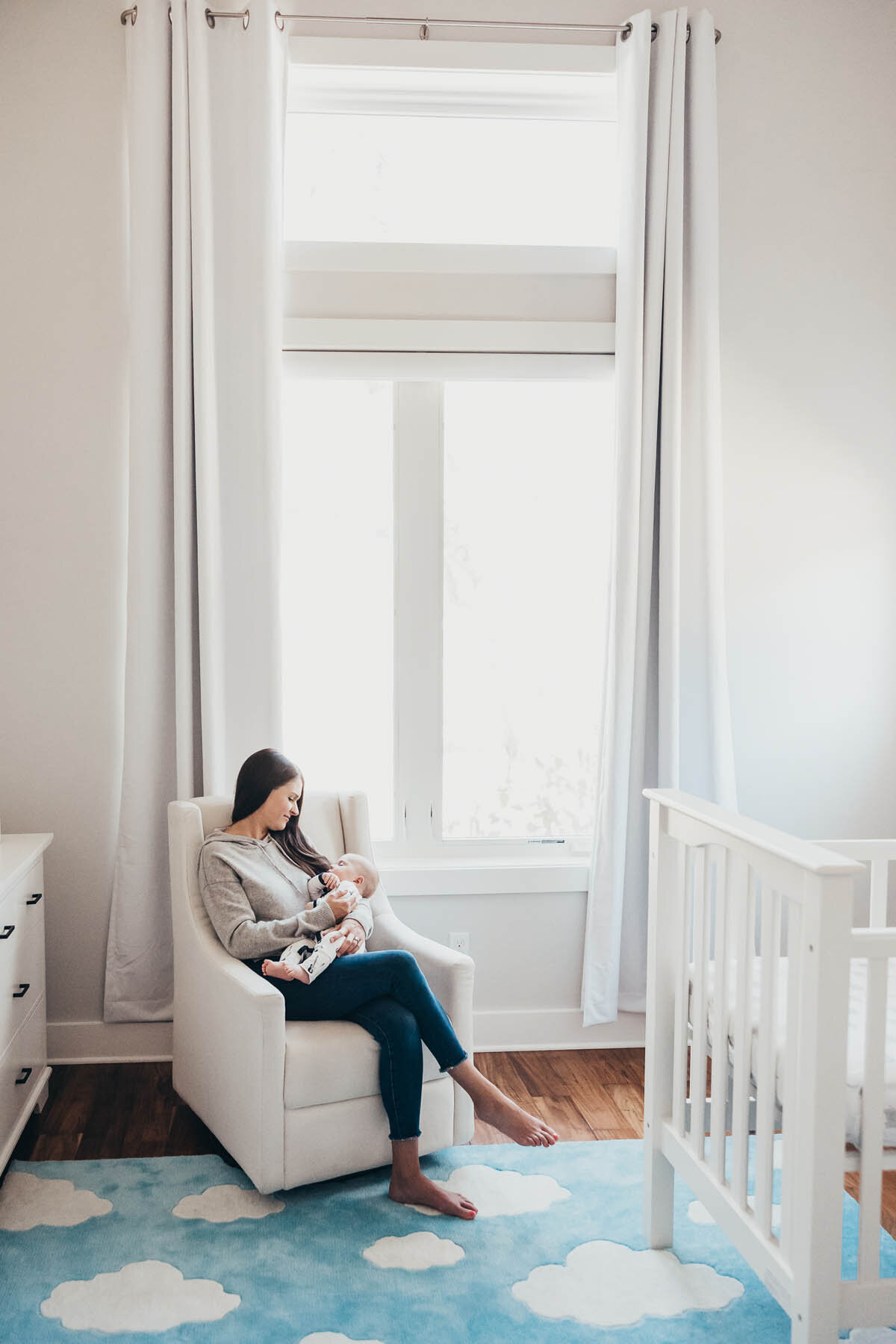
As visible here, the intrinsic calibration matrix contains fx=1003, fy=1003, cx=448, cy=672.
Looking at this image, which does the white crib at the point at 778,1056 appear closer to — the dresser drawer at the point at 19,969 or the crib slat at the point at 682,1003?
the crib slat at the point at 682,1003

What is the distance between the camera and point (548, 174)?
2.96 metres

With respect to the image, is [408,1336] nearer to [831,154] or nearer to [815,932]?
[815,932]

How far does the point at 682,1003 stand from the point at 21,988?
4.87ft

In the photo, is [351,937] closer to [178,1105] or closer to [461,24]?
[178,1105]

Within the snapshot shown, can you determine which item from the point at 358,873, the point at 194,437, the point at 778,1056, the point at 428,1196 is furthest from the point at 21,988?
the point at 778,1056

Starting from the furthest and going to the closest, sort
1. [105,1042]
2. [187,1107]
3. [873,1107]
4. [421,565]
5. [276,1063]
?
1. [421,565]
2. [105,1042]
3. [187,1107]
4. [276,1063]
5. [873,1107]

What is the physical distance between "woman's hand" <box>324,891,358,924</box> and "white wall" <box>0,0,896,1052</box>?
0.64 m

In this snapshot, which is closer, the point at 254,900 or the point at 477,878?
the point at 254,900

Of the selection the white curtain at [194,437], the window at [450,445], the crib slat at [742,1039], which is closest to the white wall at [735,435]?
the white curtain at [194,437]

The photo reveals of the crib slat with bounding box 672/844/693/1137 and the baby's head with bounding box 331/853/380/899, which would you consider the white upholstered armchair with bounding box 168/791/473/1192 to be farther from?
the crib slat with bounding box 672/844/693/1137

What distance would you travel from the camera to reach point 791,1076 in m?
1.47

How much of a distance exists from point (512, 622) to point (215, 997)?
1.37 metres

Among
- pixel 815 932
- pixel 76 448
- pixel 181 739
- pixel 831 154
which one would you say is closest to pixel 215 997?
pixel 181 739

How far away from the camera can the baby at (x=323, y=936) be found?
7.02ft
